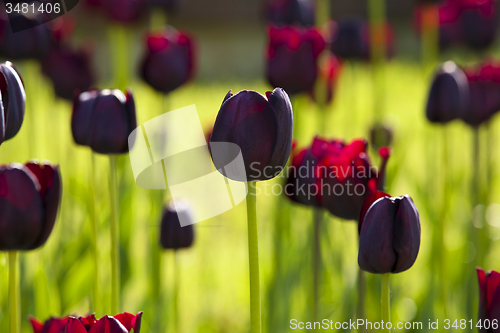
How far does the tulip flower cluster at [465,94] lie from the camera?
0.88 meters

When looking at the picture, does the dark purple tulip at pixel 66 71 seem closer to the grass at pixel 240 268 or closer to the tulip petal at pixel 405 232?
the grass at pixel 240 268

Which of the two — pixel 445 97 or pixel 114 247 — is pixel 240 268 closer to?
pixel 445 97

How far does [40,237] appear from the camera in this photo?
528 millimetres

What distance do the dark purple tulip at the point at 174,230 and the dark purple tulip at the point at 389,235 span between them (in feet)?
1.29

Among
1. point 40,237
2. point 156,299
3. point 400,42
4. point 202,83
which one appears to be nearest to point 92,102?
point 40,237

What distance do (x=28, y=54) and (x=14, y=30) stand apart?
0.16ft

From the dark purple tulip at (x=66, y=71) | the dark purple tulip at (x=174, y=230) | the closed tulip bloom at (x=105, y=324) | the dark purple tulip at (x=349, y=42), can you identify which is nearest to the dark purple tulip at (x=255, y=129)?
the closed tulip bloom at (x=105, y=324)

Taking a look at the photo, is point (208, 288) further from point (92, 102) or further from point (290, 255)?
point (92, 102)

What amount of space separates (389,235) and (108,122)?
0.31m

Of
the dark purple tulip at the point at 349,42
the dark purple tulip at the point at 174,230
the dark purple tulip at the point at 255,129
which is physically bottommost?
the dark purple tulip at the point at 174,230

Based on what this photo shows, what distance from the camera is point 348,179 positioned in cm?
58

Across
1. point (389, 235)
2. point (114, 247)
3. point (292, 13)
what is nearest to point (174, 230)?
point (114, 247)

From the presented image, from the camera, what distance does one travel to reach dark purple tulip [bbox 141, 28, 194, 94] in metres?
1.02

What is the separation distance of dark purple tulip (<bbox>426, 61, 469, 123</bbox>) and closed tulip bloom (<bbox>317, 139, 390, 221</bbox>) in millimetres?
334
